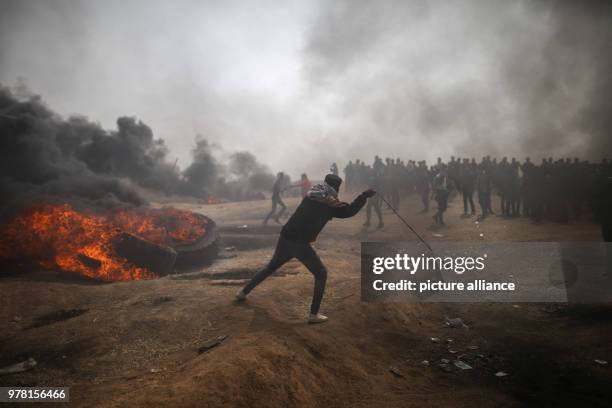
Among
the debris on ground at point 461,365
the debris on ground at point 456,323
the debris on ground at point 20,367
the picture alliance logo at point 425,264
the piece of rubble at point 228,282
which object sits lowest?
the debris on ground at point 461,365

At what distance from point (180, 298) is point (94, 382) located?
224cm

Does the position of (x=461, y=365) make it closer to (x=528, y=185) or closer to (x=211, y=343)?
(x=211, y=343)

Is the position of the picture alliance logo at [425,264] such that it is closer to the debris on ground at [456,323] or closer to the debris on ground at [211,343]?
the debris on ground at [456,323]

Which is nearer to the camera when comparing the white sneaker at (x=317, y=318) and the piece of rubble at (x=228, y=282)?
the white sneaker at (x=317, y=318)

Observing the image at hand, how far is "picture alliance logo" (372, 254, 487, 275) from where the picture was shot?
8375 mm

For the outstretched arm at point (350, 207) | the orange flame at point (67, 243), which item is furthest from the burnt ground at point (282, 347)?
the outstretched arm at point (350, 207)

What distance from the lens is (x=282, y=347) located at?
398cm

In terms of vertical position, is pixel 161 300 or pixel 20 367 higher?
pixel 161 300

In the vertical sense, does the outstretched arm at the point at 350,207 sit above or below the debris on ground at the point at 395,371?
above

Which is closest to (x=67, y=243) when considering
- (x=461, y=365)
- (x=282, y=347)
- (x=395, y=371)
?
(x=282, y=347)

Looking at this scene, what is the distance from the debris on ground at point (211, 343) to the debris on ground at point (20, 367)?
1935mm

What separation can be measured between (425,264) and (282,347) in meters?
5.60

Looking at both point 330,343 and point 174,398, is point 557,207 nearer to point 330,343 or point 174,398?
point 330,343

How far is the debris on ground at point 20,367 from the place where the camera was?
389 centimetres
